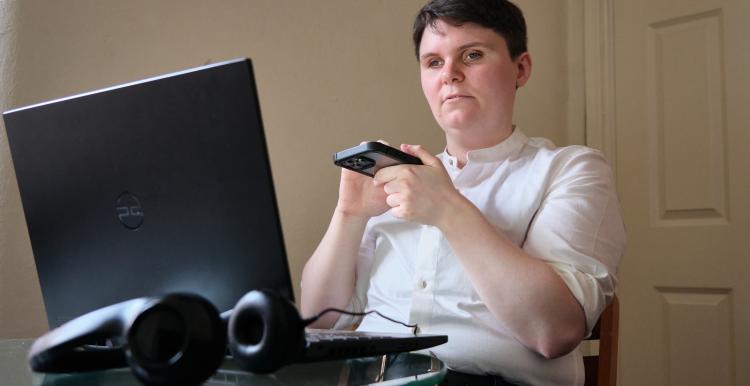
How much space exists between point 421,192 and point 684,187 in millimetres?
1404

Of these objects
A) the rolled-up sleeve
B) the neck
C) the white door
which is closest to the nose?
the neck

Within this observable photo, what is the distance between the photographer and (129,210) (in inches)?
26.0

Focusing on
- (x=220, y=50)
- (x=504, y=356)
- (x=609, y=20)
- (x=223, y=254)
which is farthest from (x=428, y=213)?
(x=609, y=20)

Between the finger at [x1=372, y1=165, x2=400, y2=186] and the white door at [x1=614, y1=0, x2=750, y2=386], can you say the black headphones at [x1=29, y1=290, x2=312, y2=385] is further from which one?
the white door at [x1=614, y1=0, x2=750, y2=386]

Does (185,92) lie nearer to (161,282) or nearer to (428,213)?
(161,282)

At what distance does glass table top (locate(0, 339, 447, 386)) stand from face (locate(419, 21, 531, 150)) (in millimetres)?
595

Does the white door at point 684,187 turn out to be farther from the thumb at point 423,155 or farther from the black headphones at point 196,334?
the black headphones at point 196,334

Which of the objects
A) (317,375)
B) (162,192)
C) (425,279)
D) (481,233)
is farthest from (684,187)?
(162,192)

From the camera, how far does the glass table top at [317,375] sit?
64 centimetres

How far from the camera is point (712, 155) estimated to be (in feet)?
6.39

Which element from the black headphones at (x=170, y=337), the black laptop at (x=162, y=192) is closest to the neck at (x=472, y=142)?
the black laptop at (x=162, y=192)

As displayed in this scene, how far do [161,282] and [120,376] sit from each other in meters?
0.12

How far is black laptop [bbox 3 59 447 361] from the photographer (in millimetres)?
583

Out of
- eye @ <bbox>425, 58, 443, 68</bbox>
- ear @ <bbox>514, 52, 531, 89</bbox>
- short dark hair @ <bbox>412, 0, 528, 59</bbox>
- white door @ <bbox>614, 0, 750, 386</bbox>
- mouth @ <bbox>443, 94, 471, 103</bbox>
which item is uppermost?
short dark hair @ <bbox>412, 0, 528, 59</bbox>
